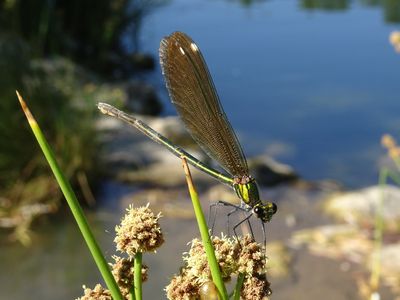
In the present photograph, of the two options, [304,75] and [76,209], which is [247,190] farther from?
[304,75]

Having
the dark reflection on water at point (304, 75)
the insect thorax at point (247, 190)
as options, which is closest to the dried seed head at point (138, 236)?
the insect thorax at point (247, 190)

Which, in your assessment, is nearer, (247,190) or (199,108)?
(247,190)

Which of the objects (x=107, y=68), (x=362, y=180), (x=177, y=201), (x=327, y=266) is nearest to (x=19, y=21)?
(x=107, y=68)

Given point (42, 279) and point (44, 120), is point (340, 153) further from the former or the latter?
point (42, 279)

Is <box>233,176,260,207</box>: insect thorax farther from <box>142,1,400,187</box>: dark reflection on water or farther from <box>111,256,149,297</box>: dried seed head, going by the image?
<box>142,1,400,187</box>: dark reflection on water

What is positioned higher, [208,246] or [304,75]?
[304,75]

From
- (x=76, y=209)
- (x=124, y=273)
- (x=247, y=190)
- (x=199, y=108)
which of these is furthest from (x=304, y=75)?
(x=76, y=209)

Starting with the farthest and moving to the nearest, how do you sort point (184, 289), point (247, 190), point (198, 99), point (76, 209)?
point (198, 99) < point (247, 190) < point (184, 289) < point (76, 209)

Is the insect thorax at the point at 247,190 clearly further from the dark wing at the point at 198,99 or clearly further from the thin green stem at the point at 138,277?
the thin green stem at the point at 138,277
